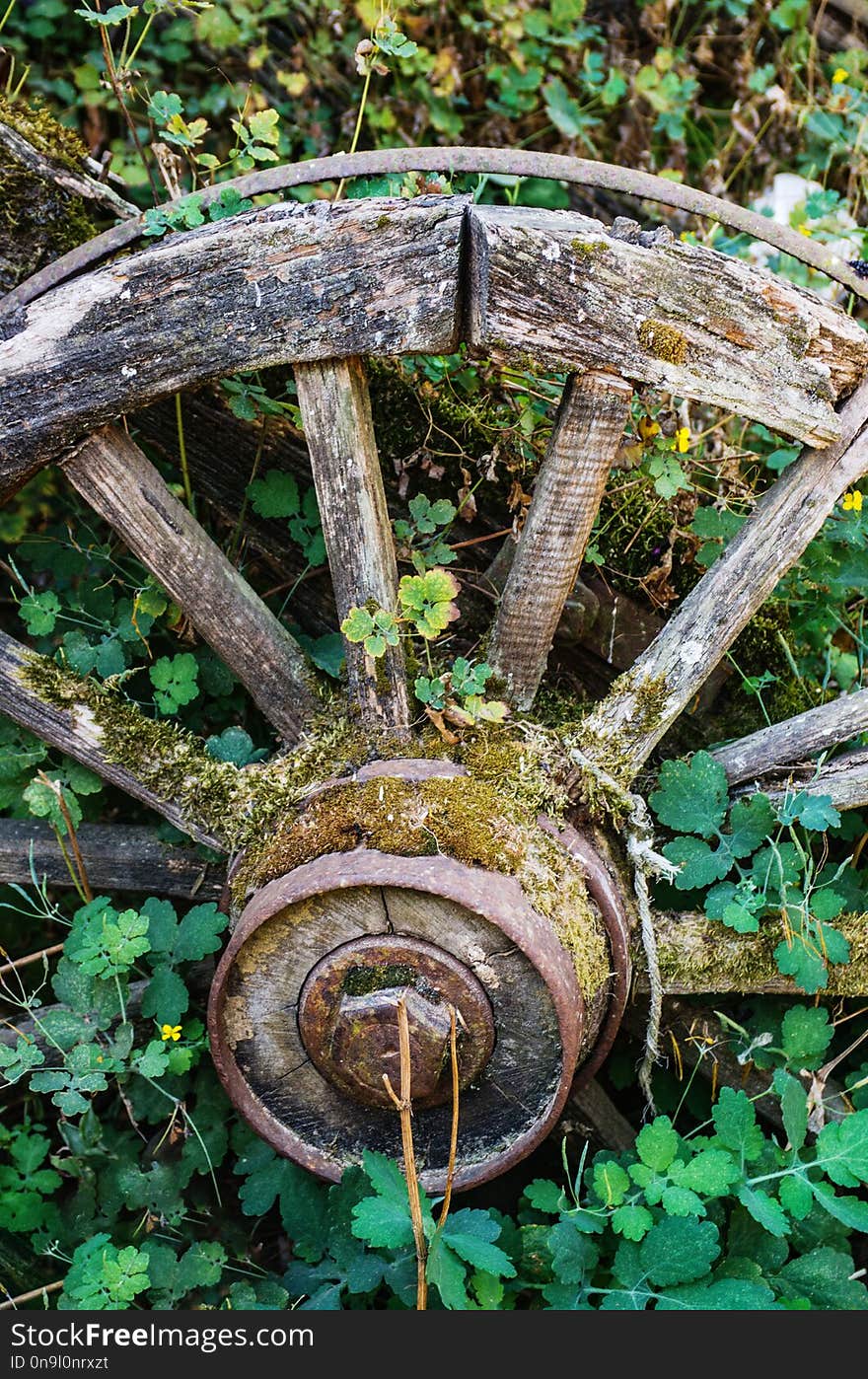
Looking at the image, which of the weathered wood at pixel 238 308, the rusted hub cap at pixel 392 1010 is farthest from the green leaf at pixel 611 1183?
the weathered wood at pixel 238 308

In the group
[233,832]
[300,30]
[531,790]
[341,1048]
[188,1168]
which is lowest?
[188,1168]

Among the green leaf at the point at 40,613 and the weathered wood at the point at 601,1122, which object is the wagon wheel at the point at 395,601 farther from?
the weathered wood at the point at 601,1122

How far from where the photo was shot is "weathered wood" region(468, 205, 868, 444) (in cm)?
174

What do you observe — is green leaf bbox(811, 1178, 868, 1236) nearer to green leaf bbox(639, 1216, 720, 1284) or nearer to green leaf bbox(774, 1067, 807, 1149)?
green leaf bbox(774, 1067, 807, 1149)

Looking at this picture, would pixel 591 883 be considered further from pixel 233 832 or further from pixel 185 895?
pixel 185 895

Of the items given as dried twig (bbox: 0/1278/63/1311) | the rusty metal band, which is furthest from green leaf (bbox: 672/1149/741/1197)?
the rusty metal band

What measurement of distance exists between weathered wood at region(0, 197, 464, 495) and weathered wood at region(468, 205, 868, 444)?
0.31 feet

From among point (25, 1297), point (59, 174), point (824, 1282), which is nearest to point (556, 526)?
point (59, 174)

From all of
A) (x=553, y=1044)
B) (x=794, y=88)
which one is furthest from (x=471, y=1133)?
(x=794, y=88)

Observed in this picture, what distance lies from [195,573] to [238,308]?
525mm

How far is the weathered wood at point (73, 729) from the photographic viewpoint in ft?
7.05

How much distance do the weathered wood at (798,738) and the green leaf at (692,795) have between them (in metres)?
0.07

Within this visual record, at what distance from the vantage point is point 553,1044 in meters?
1.94

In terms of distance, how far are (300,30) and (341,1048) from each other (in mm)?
2993
